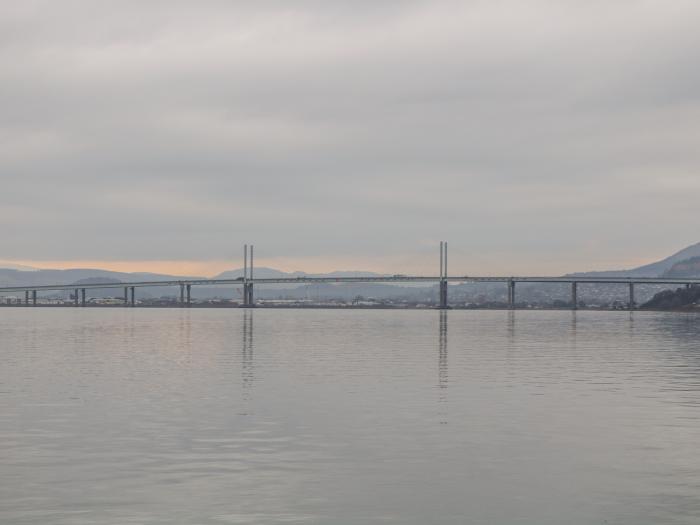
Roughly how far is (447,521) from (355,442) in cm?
836

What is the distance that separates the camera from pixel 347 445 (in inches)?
942

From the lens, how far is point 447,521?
16.2 meters

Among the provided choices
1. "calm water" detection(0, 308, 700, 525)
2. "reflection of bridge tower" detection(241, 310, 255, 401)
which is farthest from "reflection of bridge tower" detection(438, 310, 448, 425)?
"reflection of bridge tower" detection(241, 310, 255, 401)

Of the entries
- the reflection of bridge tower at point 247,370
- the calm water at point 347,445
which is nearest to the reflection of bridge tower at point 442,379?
the calm water at point 347,445

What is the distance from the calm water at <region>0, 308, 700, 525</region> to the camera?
1719 centimetres

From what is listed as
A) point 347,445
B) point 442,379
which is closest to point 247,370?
point 442,379

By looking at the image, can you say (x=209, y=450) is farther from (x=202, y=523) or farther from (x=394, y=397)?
(x=394, y=397)

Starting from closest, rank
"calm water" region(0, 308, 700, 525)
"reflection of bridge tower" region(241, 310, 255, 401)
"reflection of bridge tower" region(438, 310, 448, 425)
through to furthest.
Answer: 1. "calm water" region(0, 308, 700, 525)
2. "reflection of bridge tower" region(438, 310, 448, 425)
3. "reflection of bridge tower" region(241, 310, 255, 401)

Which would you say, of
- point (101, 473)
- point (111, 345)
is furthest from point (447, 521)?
point (111, 345)

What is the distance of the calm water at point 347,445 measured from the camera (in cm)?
1719

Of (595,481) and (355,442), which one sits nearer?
(595,481)

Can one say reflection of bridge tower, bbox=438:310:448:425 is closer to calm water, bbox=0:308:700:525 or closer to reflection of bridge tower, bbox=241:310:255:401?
calm water, bbox=0:308:700:525

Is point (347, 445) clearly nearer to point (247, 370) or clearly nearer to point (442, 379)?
point (442, 379)

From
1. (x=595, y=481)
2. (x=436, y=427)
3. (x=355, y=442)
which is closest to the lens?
(x=595, y=481)
